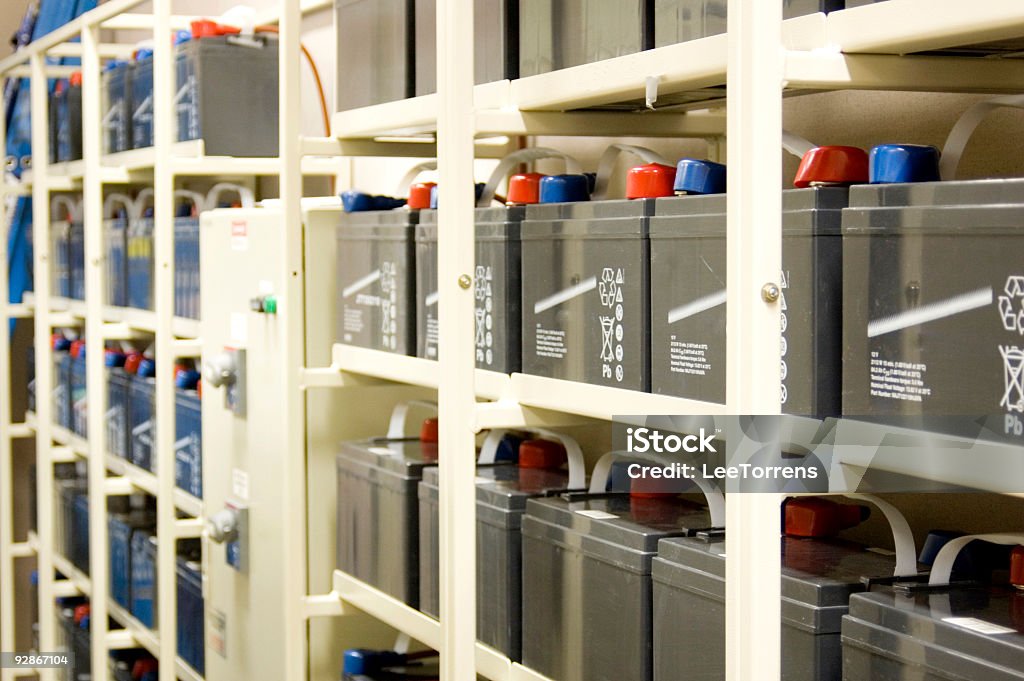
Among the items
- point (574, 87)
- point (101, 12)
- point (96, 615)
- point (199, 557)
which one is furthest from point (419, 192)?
point (96, 615)

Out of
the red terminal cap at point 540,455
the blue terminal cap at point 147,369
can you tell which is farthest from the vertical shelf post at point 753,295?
the blue terminal cap at point 147,369

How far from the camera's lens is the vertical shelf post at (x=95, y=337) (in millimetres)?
3475

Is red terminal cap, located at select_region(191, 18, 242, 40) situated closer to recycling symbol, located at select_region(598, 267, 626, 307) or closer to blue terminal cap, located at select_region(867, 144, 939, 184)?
recycling symbol, located at select_region(598, 267, 626, 307)

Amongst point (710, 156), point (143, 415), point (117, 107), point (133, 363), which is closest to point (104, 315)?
point (133, 363)

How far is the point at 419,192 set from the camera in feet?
7.02

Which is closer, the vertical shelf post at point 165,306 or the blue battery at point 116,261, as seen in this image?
the vertical shelf post at point 165,306

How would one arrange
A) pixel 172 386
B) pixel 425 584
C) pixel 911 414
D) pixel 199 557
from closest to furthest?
pixel 911 414
pixel 425 584
pixel 172 386
pixel 199 557

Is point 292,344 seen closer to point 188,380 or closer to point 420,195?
point 420,195

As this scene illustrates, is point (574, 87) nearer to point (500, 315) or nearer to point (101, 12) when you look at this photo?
point (500, 315)

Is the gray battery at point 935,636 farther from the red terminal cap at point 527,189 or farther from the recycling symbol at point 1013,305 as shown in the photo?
the red terminal cap at point 527,189

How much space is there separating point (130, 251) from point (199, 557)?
88 cm

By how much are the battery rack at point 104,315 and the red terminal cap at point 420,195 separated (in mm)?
296

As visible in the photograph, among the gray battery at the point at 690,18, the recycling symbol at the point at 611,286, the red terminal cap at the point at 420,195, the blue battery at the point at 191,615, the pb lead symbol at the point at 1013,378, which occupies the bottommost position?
the blue battery at the point at 191,615

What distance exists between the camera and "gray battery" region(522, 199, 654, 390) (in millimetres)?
1541
